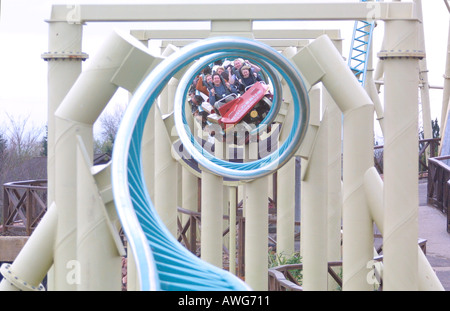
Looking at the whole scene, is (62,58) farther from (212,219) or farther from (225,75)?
(225,75)

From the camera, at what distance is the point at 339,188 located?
35.5 ft

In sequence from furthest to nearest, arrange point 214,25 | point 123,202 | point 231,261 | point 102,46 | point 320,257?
1. point 231,261
2. point 320,257
3. point 214,25
4. point 102,46
5. point 123,202

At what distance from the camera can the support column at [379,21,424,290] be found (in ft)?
16.8

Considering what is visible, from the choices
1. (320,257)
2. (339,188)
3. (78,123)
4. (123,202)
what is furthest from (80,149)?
(339,188)

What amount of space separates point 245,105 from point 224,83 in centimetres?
87

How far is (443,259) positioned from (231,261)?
10.2 ft

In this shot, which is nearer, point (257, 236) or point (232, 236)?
point (257, 236)

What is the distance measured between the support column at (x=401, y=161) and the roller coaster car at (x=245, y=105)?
529 cm

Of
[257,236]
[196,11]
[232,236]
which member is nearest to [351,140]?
[196,11]

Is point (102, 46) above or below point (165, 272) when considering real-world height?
above

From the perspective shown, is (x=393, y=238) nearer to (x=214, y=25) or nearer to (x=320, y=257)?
(x=214, y=25)

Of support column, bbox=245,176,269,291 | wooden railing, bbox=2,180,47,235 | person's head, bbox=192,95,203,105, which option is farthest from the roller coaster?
wooden railing, bbox=2,180,47,235

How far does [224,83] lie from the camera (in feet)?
36.8

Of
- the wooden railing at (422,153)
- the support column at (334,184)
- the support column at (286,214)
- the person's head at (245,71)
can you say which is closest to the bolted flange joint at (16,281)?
the support column at (334,184)
